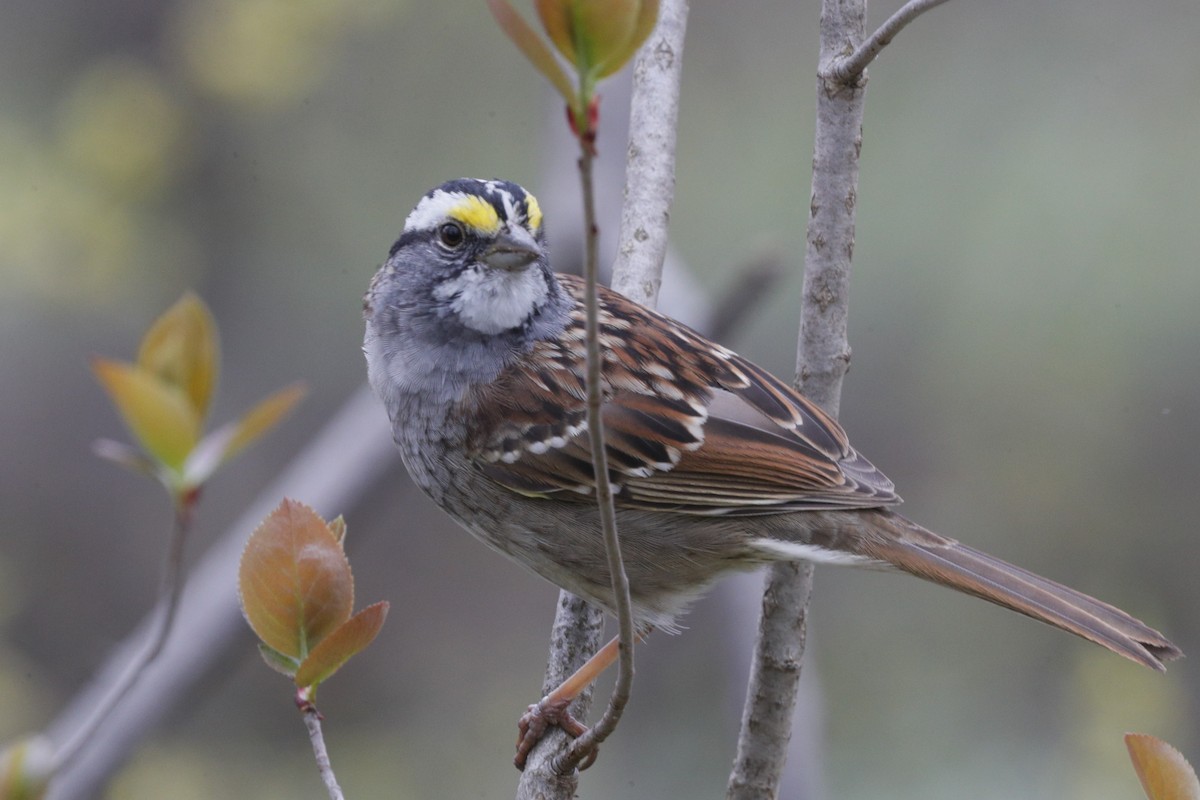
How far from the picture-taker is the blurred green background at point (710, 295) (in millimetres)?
6277

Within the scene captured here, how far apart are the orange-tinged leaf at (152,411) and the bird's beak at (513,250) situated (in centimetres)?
167

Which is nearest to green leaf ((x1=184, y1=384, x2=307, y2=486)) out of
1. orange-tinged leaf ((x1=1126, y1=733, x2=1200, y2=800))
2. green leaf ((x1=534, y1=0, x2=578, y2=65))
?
green leaf ((x1=534, y1=0, x2=578, y2=65))

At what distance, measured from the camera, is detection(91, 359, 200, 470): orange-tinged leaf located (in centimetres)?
111

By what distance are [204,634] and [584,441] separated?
5.92 ft

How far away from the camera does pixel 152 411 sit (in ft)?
3.70

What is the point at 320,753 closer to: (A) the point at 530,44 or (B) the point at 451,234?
(A) the point at 530,44

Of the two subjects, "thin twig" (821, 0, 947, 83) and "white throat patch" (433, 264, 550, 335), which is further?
"white throat patch" (433, 264, 550, 335)

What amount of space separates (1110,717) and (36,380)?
210 inches

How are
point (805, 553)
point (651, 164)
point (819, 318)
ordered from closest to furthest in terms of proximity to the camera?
point (819, 318) → point (805, 553) → point (651, 164)

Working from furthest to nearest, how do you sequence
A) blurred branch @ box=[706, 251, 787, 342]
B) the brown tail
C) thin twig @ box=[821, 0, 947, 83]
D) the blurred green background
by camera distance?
the blurred green background < blurred branch @ box=[706, 251, 787, 342] < the brown tail < thin twig @ box=[821, 0, 947, 83]

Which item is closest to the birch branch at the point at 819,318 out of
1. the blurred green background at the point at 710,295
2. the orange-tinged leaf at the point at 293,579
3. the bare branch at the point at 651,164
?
Answer: the bare branch at the point at 651,164

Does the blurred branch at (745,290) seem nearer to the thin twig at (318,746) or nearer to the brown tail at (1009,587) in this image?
the brown tail at (1009,587)

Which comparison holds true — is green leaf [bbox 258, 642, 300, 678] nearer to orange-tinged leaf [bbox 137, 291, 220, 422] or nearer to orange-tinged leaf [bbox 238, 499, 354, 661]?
orange-tinged leaf [bbox 238, 499, 354, 661]

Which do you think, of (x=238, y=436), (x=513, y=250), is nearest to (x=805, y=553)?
(x=513, y=250)
